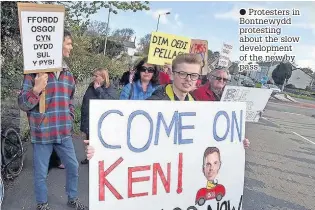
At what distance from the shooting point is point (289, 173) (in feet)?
21.1

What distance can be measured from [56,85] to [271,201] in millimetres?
3209

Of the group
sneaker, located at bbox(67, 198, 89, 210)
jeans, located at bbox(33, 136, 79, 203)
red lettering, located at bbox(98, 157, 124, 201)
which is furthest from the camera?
→ sneaker, located at bbox(67, 198, 89, 210)

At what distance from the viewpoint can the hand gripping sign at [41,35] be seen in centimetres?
259

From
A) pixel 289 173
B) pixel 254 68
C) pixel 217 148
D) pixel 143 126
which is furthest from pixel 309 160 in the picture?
pixel 143 126

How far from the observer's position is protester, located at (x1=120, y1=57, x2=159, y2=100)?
13.3ft

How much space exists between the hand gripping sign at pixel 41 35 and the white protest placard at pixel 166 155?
0.93 metres

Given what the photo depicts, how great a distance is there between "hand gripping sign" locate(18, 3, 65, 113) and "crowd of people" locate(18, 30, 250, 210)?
24cm

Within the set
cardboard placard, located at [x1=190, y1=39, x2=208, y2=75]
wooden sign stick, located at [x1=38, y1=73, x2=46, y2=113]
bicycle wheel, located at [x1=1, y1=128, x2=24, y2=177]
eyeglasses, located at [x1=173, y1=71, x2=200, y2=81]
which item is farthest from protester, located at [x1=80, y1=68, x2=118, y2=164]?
eyeglasses, located at [x1=173, y1=71, x2=200, y2=81]

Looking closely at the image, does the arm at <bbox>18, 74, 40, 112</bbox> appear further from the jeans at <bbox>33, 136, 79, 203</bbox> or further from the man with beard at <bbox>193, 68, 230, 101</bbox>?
the man with beard at <bbox>193, 68, 230, 101</bbox>

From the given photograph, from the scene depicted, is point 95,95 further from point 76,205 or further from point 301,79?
point 301,79

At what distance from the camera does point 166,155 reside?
235 centimetres

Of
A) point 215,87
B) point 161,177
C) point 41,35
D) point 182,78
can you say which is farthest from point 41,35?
point 215,87

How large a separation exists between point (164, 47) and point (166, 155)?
90.2 inches

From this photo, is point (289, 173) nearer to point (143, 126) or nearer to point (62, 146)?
point (62, 146)
